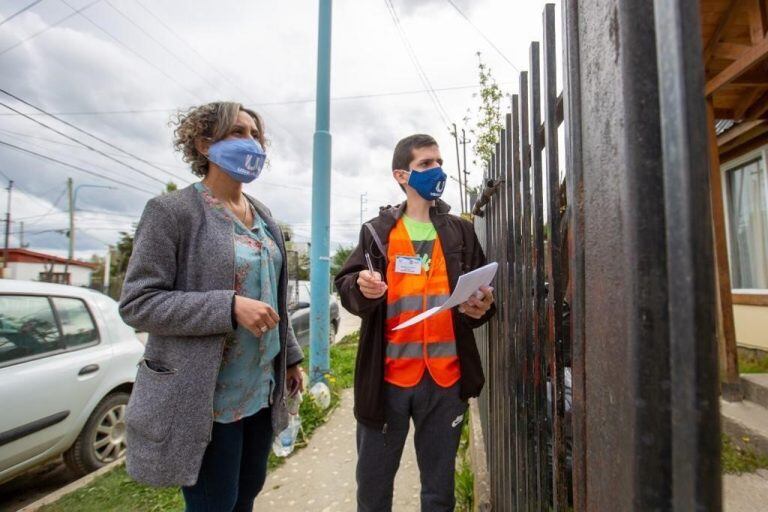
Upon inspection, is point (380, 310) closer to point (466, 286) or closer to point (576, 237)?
point (466, 286)

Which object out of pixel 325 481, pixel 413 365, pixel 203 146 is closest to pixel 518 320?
pixel 413 365

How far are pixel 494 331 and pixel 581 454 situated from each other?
1.68m

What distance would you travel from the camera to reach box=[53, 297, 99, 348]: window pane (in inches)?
137

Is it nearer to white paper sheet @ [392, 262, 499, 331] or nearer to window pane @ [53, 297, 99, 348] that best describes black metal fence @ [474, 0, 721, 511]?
white paper sheet @ [392, 262, 499, 331]

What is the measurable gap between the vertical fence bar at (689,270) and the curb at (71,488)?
391 centimetres

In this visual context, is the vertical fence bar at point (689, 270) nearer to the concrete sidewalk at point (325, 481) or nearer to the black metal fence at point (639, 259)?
the black metal fence at point (639, 259)

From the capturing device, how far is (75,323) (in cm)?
360

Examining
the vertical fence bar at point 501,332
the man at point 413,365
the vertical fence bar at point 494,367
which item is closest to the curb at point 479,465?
the vertical fence bar at point 494,367

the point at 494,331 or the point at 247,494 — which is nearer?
the point at 247,494

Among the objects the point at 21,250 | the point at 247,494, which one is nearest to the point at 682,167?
the point at 247,494

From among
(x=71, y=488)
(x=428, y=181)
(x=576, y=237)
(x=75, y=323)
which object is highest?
(x=428, y=181)

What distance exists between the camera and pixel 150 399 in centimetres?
140

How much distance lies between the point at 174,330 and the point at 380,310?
0.80 m

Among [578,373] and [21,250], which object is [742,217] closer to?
[578,373]
